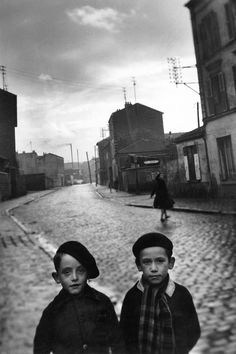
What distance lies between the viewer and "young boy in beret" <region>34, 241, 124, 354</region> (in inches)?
70.7

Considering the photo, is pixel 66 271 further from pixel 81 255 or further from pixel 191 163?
pixel 191 163

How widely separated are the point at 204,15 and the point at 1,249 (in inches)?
611

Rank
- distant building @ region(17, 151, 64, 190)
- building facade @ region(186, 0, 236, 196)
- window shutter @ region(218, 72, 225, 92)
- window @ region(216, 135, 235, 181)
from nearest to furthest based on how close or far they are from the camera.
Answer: building facade @ region(186, 0, 236, 196)
window @ region(216, 135, 235, 181)
window shutter @ region(218, 72, 225, 92)
distant building @ region(17, 151, 64, 190)

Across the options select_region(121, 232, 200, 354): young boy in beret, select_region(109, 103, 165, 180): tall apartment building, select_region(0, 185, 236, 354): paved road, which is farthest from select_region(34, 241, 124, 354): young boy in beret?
select_region(109, 103, 165, 180): tall apartment building

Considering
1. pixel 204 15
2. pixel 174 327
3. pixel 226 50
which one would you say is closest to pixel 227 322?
pixel 174 327

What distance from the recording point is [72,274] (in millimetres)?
1771

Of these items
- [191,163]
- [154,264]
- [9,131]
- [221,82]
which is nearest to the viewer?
[154,264]

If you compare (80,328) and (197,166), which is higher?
(197,166)

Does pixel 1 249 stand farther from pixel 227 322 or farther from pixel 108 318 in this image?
pixel 108 318

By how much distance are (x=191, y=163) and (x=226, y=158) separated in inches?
141

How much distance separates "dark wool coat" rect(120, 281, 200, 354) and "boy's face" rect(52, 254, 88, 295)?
283 mm

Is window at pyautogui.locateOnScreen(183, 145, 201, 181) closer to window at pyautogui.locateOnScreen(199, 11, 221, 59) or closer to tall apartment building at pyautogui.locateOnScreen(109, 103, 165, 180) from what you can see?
window at pyautogui.locateOnScreen(199, 11, 221, 59)

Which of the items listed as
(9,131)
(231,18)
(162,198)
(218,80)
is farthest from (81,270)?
(9,131)

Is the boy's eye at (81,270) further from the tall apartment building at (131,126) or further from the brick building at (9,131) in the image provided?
the tall apartment building at (131,126)
